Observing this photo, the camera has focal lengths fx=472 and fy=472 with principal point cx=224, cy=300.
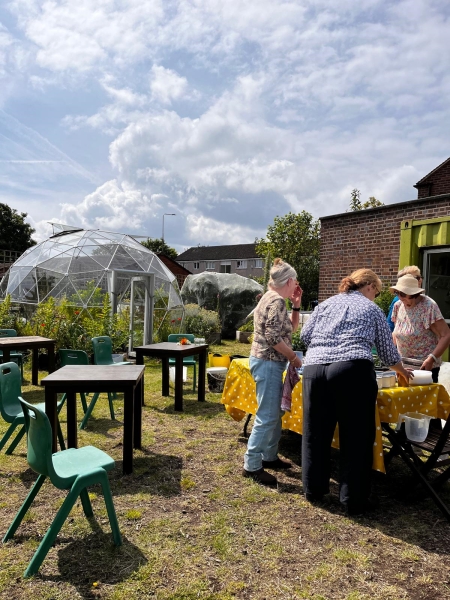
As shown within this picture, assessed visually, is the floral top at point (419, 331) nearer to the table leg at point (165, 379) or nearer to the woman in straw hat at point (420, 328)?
the woman in straw hat at point (420, 328)

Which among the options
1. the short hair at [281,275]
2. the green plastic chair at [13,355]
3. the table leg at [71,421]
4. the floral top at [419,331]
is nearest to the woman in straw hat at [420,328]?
the floral top at [419,331]

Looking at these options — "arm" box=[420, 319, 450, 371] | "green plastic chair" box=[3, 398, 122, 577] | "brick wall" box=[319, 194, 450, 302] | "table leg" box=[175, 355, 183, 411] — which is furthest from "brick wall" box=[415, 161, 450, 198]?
"green plastic chair" box=[3, 398, 122, 577]

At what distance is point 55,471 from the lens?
3180mm

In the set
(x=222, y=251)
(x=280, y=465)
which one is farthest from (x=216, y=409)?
(x=222, y=251)

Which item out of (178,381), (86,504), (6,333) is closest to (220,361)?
(178,381)

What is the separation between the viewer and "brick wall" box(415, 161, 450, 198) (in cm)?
2086

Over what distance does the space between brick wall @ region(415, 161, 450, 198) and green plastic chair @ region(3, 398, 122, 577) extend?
68.0ft

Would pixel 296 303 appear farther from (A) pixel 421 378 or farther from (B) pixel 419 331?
(A) pixel 421 378

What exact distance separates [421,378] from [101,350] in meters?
5.00

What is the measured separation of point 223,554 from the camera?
323 centimetres

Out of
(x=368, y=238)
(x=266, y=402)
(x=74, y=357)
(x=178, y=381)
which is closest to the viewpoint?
(x=266, y=402)

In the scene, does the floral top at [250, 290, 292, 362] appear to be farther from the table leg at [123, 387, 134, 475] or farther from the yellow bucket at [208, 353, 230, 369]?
the yellow bucket at [208, 353, 230, 369]

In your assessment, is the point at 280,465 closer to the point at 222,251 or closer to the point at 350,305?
the point at 350,305

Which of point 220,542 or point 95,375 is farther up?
point 95,375
